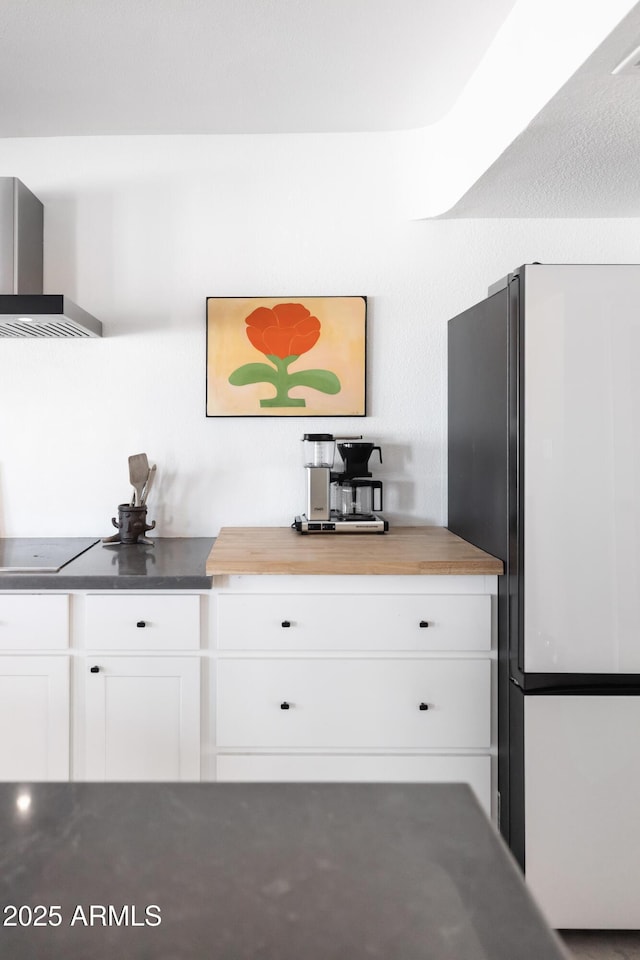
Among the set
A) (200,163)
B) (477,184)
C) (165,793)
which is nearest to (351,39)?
(477,184)

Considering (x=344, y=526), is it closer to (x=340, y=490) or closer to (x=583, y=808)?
(x=340, y=490)

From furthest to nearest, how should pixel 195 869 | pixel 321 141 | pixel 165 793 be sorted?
pixel 321 141, pixel 165 793, pixel 195 869

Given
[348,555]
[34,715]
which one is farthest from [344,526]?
[34,715]

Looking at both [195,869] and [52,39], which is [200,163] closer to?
[52,39]

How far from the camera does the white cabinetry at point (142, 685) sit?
6.75 feet

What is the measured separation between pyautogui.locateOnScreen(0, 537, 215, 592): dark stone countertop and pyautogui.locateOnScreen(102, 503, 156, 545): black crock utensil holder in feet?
0.80

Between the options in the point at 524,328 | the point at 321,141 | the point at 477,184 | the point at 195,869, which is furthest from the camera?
the point at 321,141

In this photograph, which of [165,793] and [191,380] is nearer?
[165,793]

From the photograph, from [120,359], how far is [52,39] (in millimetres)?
1090

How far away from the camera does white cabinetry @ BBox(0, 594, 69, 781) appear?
6.77ft

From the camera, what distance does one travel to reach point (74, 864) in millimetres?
572

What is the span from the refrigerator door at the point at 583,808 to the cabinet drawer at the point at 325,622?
33cm

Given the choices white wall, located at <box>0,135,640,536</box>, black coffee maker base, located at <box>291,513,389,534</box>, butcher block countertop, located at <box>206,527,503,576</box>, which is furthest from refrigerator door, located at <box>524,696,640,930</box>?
white wall, located at <box>0,135,640,536</box>

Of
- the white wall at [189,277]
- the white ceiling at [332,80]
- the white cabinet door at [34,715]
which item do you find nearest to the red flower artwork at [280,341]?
the white wall at [189,277]
